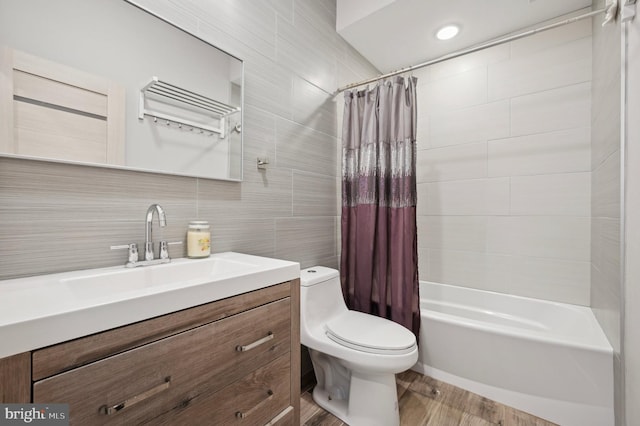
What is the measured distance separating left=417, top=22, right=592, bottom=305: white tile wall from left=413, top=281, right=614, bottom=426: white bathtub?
0.60ft

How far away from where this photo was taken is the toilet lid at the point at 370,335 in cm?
127

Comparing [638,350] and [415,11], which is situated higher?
[415,11]

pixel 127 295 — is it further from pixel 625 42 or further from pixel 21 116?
pixel 625 42

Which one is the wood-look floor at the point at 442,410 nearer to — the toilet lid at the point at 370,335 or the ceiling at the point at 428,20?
the toilet lid at the point at 370,335

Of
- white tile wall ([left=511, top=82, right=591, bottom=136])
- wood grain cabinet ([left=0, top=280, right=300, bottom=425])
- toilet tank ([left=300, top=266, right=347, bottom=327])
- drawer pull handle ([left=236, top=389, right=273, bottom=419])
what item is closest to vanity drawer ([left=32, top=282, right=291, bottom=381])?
wood grain cabinet ([left=0, top=280, right=300, bottom=425])

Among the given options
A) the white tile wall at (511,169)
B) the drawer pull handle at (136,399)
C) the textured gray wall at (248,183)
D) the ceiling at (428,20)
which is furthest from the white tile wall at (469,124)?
the drawer pull handle at (136,399)

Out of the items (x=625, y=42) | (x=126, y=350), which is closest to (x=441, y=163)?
(x=625, y=42)

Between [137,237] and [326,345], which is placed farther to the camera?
[326,345]

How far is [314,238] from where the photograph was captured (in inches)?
73.2

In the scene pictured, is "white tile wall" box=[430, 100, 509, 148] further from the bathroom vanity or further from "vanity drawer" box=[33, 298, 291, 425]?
"vanity drawer" box=[33, 298, 291, 425]

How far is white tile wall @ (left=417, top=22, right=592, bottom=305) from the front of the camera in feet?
5.92

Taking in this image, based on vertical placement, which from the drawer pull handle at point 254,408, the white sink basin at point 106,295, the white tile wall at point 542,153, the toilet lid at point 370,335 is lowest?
the drawer pull handle at point 254,408

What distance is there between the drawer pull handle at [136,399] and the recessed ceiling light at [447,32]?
2488 millimetres

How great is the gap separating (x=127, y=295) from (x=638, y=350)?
64.0 inches
